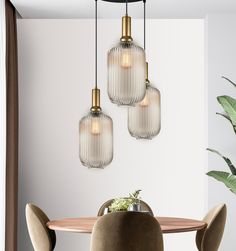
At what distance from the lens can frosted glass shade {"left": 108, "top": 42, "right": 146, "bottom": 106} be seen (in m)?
3.49

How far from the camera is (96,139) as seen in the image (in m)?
4.10

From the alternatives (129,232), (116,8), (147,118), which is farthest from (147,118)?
(116,8)

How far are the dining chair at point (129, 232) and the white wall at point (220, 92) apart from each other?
79.2 inches

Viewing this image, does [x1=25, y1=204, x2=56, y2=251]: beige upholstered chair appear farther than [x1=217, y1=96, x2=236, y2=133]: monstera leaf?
No

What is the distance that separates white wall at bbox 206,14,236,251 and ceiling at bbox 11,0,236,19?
17 cm

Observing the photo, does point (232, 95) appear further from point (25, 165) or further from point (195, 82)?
point (25, 165)

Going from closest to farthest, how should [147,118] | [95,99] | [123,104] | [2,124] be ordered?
[123,104] < [95,99] < [147,118] < [2,124]

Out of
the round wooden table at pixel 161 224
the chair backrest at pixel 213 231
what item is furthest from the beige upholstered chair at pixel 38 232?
the chair backrest at pixel 213 231

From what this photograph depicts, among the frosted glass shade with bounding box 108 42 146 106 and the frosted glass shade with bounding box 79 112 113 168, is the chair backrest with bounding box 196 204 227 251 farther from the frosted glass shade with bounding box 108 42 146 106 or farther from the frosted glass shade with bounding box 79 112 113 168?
the frosted glass shade with bounding box 108 42 146 106

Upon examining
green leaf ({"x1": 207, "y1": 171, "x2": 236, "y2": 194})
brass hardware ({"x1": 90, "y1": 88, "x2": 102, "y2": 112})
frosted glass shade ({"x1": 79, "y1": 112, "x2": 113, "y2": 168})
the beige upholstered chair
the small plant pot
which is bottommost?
the beige upholstered chair

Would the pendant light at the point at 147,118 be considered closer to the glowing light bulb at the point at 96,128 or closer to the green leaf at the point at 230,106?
the glowing light bulb at the point at 96,128

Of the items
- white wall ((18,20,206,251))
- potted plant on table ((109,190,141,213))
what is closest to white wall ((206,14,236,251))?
white wall ((18,20,206,251))

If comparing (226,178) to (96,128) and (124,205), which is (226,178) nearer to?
(124,205)

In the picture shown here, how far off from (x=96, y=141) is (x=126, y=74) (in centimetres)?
72
